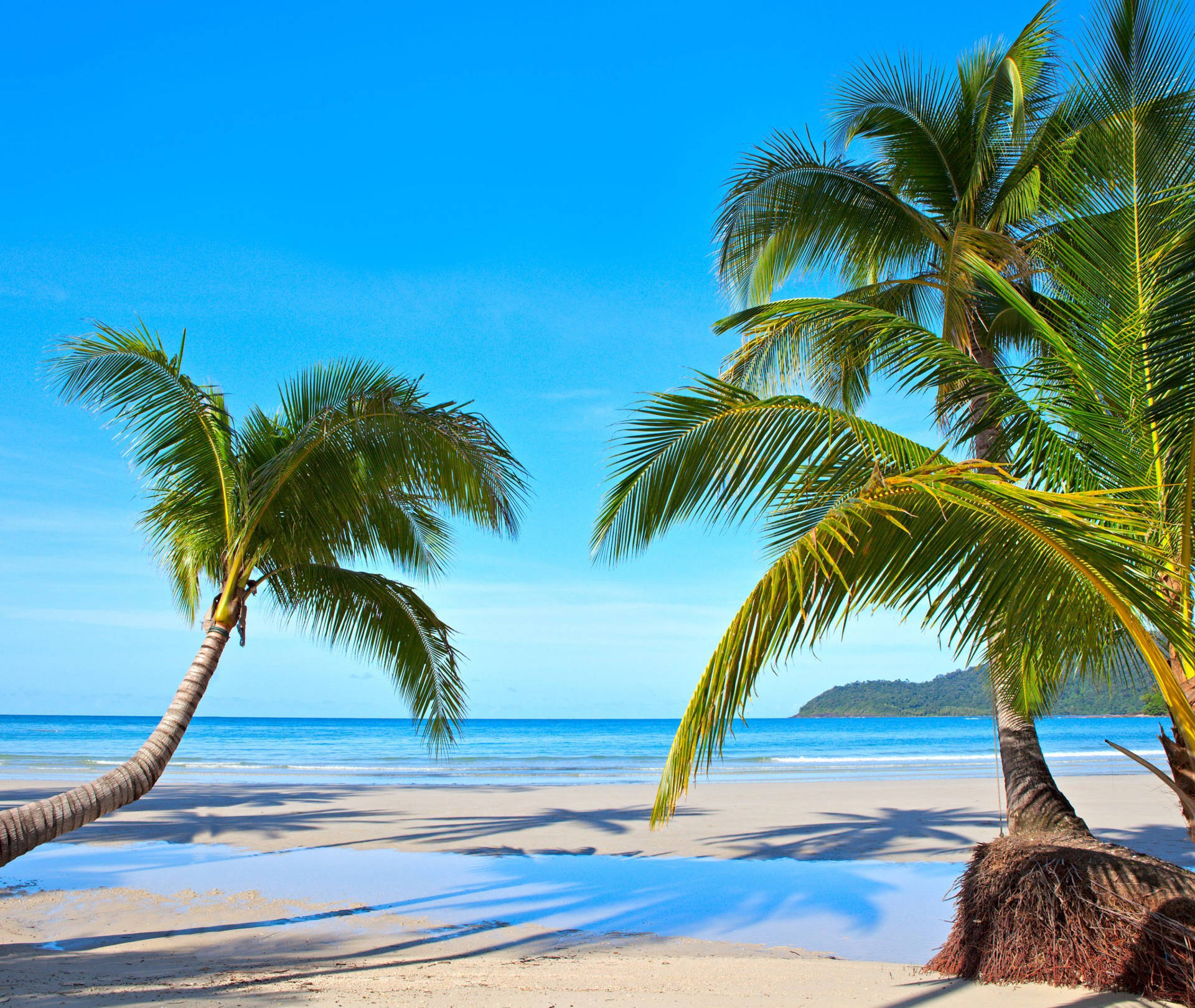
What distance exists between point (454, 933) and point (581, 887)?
2.00 metres

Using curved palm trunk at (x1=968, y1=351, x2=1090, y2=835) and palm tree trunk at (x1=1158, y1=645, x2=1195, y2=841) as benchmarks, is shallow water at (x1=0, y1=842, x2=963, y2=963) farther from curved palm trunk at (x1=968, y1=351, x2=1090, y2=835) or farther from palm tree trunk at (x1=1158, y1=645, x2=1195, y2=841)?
palm tree trunk at (x1=1158, y1=645, x2=1195, y2=841)

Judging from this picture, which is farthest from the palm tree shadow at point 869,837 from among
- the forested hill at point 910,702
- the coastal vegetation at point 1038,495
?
the forested hill at point 910,702

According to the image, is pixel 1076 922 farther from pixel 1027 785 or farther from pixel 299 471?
pixel 299 471

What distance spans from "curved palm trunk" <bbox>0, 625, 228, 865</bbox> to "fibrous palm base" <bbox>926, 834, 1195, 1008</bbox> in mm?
4815

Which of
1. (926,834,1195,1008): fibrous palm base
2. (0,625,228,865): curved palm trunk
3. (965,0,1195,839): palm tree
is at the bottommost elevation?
(926,834,1195,1008): fibrous palm base

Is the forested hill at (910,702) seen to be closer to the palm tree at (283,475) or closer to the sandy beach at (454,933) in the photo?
the sandy beach at (454,933)

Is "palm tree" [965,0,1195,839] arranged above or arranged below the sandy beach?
above

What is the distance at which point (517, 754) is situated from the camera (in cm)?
3588

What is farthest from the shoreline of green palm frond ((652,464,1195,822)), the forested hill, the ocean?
the forested hill

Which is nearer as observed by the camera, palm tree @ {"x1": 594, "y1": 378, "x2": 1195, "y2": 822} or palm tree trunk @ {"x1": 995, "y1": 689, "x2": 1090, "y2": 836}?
palm tree @ {"x1": 594, "y1": 378, "x2": 1195, "y2": 822}

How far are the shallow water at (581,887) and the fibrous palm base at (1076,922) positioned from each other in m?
0.94

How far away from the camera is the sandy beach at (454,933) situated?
4605 mm

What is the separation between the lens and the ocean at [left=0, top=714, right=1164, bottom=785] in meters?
22.7

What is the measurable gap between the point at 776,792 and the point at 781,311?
47.4 feet
